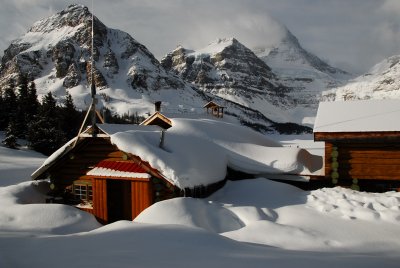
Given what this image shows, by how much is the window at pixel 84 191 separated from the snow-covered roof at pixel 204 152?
4.42ft

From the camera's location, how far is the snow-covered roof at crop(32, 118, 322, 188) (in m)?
11.2

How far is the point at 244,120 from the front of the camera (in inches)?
6777

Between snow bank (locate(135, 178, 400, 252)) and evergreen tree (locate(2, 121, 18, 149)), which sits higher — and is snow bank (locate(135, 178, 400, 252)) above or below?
below

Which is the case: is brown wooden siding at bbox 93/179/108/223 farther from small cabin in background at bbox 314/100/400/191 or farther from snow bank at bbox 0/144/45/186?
snow bank at bbox 0/144/45/186

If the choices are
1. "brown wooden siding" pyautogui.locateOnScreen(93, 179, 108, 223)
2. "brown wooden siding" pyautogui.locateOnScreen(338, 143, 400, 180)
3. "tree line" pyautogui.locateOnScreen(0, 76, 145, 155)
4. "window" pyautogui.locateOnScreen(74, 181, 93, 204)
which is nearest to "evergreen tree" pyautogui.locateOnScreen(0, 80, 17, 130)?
"tree line" pyautogui.locateOnScreen(0, 76, 145, 155)

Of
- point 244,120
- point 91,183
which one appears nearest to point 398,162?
point 91,183

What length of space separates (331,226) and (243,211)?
2.47m

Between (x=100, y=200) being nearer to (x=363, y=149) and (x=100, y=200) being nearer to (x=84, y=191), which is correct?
(x=84, y=191)

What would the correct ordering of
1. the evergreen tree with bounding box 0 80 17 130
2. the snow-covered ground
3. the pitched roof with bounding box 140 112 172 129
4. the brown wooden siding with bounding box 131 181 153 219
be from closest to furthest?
the snow-covered ground
the brown wooden siding with bounding box 131 181 153 219
the pitched roof with bounding box 140 112 172 129
the evergreen tree with bounding box 0 80 17 130

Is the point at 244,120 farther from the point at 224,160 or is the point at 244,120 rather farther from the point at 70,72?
the point at 224,160

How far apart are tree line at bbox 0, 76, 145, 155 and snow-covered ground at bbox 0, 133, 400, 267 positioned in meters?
20.7

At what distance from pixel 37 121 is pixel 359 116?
33.1 meters

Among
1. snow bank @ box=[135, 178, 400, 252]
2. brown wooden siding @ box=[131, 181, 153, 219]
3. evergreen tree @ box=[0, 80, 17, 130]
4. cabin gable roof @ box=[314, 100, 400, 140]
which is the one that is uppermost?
evergreen tree @ box=[0, 80, 17, 130]

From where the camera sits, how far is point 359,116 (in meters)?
14.7
